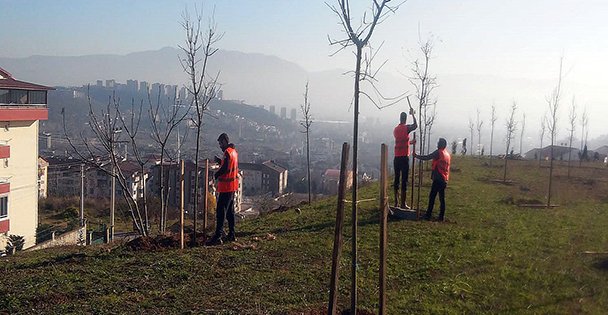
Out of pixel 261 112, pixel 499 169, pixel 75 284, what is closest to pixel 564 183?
pixel 499 169

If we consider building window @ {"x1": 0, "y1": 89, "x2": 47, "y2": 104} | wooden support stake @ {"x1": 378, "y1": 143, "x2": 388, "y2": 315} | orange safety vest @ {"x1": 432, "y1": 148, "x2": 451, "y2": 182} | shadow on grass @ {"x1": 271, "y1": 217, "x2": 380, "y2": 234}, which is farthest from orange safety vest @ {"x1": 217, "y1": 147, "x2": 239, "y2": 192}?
building window @ {"x1": 0, "y1": 89, "x2": 47, "y2": 104}

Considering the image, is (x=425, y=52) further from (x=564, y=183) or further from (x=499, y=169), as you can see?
(x=499, y=169)

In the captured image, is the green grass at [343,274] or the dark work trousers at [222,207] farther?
the dark work trousers at [222,207]

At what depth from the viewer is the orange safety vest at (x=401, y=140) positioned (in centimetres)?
1198

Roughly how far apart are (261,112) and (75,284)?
4560 inches

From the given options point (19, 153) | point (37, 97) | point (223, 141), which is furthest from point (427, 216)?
point (19, 153)

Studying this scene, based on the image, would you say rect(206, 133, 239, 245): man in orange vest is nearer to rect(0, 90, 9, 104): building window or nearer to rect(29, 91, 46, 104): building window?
rect(0, 90, 9, 104): building window

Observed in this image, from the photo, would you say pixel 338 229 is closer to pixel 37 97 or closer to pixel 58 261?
pixel 58 261

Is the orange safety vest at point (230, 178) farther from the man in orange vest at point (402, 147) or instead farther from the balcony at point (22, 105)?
the balcony at point (22, 105)

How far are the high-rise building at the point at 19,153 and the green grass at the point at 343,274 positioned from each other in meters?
18.8

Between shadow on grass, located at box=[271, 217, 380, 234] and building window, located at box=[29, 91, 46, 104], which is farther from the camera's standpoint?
building window, located at box=[29, 91, 46, 104]

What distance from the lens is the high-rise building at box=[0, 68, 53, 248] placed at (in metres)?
25.7

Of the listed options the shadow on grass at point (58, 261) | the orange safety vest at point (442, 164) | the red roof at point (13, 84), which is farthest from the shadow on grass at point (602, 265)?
the red roof at point (13, 84)

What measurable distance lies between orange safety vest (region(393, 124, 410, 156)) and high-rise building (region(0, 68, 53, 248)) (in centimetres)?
2098
